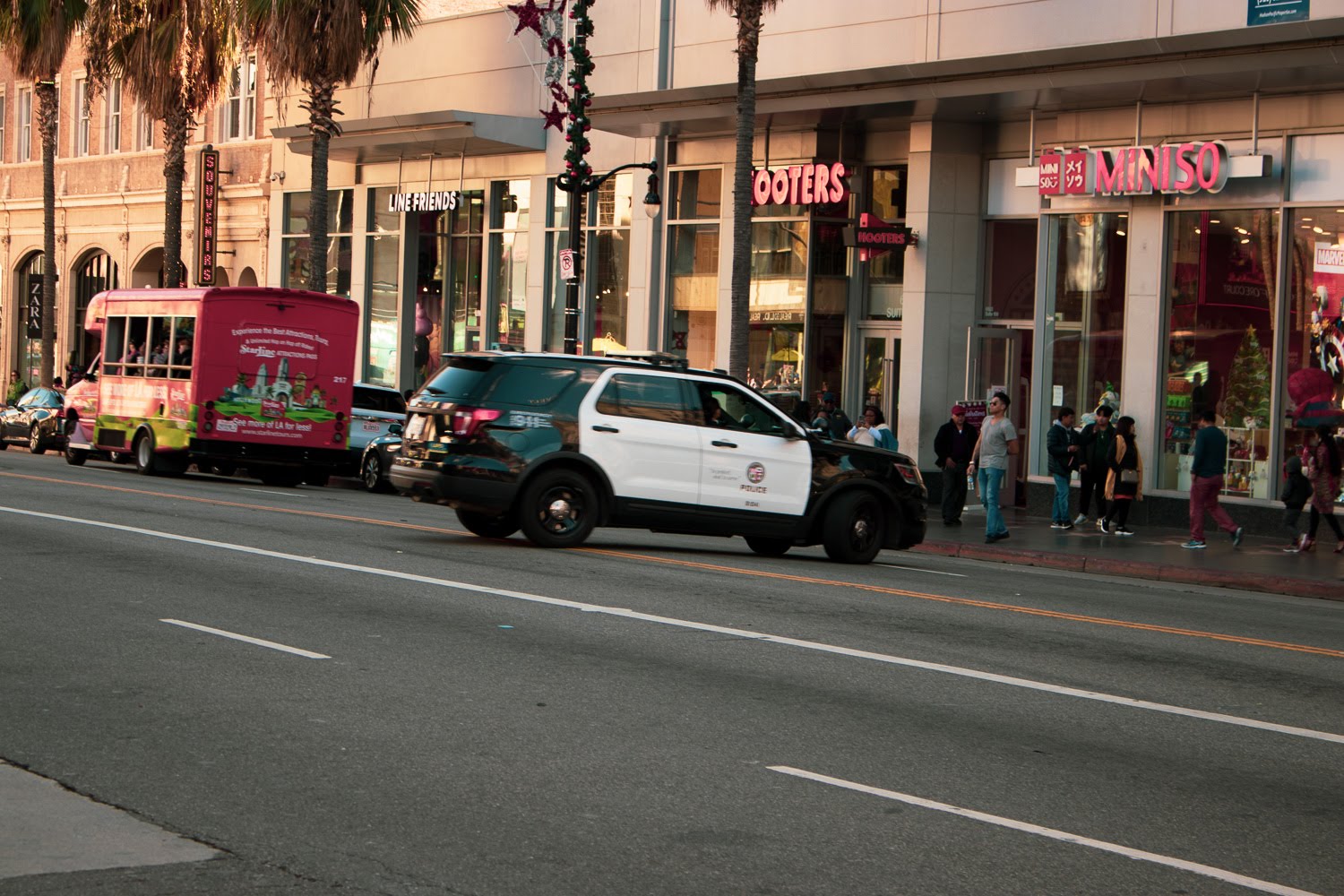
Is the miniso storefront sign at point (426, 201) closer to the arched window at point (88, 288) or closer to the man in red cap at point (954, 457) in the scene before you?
the arched window at point (88, 288)

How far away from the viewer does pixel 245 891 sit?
539 cm

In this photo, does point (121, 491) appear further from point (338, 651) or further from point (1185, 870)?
point (1185, 870)

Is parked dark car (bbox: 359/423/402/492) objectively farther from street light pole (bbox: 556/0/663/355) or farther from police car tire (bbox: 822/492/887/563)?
police car tire (bbox: 822/492/887/563)

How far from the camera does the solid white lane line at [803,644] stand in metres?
8.87

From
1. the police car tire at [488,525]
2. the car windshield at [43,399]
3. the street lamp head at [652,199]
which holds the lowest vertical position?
the police car tire at [488,525]

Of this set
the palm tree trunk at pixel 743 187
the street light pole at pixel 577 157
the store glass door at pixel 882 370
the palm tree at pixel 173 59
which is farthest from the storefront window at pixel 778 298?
the palm tree at pixel 173 59

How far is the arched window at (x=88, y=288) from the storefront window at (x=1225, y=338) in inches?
1325

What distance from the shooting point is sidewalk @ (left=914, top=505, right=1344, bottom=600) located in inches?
714

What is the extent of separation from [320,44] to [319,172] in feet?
8.34

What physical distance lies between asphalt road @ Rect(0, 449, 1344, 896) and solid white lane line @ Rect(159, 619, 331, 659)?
→ 3 cm

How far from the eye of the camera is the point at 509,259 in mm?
35500

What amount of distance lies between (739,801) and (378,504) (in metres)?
16.9

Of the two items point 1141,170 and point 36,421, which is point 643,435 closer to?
point 1141,170

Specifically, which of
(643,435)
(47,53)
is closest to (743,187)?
(643,435)
